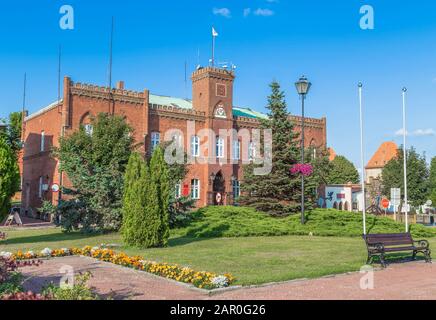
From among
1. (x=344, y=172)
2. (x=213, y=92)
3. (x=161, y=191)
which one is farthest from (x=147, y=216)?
(x=344, y=172)

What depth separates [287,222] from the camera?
2191cm

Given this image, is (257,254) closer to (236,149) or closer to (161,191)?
(161,191)

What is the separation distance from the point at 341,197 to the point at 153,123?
20210mm

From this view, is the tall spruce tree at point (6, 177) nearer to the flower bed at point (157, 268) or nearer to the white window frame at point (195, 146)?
the flower bed at point (157, 268)

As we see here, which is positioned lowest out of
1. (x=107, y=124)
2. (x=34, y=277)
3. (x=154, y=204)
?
(x=34, y=277)

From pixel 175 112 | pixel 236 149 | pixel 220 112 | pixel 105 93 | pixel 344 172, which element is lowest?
pixel 344 172

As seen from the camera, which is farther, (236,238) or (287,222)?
(287,222)

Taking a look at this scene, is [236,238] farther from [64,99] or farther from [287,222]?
[64,99]

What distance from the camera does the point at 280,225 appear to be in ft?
69.2

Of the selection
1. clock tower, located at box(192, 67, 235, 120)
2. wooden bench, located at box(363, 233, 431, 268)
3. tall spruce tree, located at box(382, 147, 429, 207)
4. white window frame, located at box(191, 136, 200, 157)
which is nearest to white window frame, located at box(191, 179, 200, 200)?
white window frame, located at box(191, 136, 200, 157)

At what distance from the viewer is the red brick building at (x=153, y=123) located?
34.2 meters

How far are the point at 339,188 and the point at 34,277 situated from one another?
129 feet
